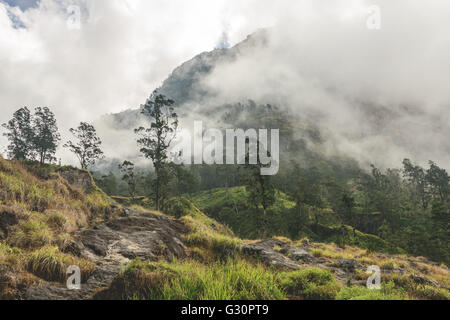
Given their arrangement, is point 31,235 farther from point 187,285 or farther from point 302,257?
point 302,257

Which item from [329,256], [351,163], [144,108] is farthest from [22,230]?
[351,163]

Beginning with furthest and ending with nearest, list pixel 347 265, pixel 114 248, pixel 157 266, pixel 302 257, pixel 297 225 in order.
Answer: pixel 297 225 < pixel 302 257 < pixel 347 265 < pixel 114 248 < pixel 157 266

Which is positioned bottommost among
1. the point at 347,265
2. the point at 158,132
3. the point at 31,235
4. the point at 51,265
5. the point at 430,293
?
the point at 347,265

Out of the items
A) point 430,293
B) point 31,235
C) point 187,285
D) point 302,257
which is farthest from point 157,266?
point 430,293

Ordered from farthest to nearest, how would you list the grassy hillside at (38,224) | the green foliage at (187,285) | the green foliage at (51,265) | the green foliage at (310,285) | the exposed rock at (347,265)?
the exposed rock at (347,265) < the green foliage at (310,285) < the green foliage at (51,265) < the grassy hillside at (38,224) < the green foliage at (187,285)

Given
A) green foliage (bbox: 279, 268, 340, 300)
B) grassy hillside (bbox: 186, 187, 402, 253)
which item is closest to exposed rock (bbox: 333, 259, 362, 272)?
green foliage (bbox: 279, 268, 340, 300)

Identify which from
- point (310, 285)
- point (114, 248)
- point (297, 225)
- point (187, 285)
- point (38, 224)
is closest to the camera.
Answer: point (187, 285)

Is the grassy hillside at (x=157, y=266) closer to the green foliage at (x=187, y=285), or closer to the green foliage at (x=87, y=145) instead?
the green foliage at (x=187, y=285)

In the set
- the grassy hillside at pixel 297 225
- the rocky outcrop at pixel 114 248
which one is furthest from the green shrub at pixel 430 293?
the grassy hillside at pixel 297 225

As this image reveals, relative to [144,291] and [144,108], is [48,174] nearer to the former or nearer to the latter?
[144,291]

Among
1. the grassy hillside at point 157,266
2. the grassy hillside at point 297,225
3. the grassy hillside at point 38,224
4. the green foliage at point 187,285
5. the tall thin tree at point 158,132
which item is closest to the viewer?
the green foliage at point 187,285

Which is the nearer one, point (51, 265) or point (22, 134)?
point (51, 265)

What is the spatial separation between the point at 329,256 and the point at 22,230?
516 inches
